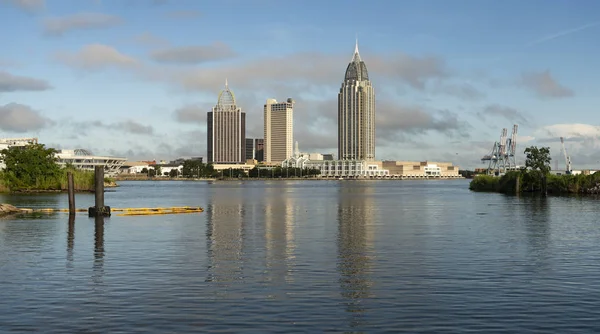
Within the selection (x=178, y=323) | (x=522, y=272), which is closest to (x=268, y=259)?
(x=522, y=272)

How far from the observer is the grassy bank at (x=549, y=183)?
4473 inches

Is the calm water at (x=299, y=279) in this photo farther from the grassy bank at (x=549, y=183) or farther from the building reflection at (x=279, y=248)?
the grassy bank at (x=549, y=183)

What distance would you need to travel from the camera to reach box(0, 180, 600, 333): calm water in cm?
2056

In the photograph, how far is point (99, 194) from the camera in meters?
60.8

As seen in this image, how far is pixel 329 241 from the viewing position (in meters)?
42.9

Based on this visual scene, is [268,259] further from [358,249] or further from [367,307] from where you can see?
[367,307]

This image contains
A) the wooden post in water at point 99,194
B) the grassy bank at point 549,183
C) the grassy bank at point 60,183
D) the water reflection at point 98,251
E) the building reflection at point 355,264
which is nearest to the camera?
the building reflection at point 355,264

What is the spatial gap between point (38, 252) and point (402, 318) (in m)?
22.9

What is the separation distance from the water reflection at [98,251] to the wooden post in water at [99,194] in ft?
10.2

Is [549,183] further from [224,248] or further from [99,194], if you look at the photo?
[224,248]

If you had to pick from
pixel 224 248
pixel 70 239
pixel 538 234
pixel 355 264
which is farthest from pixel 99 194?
pixel 538 234

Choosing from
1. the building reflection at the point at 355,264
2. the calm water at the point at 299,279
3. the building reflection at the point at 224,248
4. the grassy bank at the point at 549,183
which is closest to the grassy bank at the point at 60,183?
the building reflection at the point at 224,248

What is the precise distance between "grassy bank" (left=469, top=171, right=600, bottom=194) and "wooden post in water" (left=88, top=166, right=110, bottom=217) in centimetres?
8004

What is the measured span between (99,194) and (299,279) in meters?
37.4
